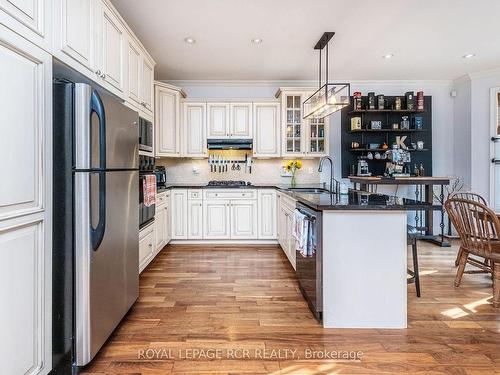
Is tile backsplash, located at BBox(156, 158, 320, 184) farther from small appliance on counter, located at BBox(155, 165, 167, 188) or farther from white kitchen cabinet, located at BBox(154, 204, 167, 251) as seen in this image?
white kitchen cabinet, located at BBox(154, 204, 167, 251)

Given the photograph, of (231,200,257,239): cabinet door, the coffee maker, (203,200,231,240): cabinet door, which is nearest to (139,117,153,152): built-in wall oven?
(203,200,231,240): cabinet door

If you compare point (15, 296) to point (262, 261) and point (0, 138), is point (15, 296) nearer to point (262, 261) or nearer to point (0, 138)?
point (0, 138)

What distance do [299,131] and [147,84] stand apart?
2471mm

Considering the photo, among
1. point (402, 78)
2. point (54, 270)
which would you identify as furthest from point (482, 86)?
point (54, 270)

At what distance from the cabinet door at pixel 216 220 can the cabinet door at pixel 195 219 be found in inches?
2.4

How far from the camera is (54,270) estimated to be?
1659 millimetres

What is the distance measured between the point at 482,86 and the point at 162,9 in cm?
496

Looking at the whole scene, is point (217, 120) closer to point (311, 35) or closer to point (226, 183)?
point (226, 183)

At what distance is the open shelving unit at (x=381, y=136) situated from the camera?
16.9ft

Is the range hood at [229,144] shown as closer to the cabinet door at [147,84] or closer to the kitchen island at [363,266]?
the cabinet door at [147,84]

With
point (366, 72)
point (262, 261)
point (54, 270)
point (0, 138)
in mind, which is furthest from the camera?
point (366, 72)

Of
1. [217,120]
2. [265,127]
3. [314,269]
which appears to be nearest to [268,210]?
[265,127]

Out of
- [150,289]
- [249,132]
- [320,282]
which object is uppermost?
[249,132]

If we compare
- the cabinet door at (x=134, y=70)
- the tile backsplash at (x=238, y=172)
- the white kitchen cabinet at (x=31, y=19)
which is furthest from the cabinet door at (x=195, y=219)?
the white kitchen cabinet at (x=31, y=19)
